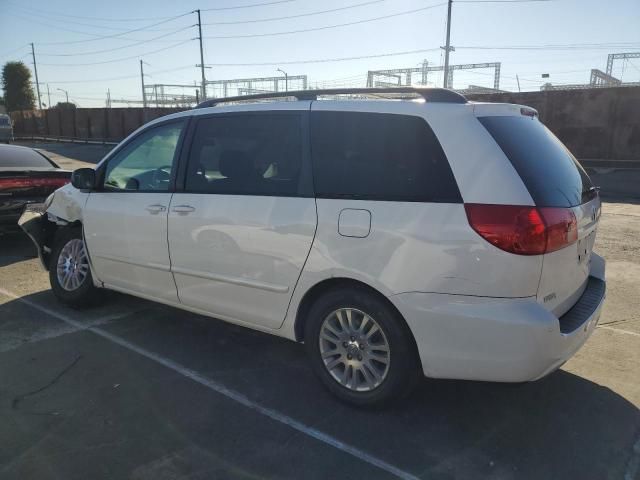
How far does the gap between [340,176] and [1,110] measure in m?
75.1

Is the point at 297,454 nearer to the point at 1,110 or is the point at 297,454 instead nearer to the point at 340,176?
the point at 340,176

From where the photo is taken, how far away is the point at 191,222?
3.75 meters

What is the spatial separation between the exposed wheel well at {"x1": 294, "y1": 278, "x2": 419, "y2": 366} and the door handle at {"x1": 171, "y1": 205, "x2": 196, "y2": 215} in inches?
42.7

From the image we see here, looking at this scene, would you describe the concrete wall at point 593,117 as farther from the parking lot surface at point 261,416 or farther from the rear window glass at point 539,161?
the rear window glass at point 539,161

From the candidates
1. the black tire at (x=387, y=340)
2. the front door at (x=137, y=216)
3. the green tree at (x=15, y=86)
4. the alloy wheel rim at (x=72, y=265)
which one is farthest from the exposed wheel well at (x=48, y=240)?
the green tree at (x=15, y=86)

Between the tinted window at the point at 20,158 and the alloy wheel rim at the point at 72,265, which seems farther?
the tinted window at the point at 20,158

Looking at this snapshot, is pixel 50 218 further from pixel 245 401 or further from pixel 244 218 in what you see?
pixel 245 401

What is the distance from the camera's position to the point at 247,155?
362cm

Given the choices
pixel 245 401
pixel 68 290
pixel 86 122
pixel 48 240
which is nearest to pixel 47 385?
pixel 245 401

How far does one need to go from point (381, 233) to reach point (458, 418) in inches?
48.4

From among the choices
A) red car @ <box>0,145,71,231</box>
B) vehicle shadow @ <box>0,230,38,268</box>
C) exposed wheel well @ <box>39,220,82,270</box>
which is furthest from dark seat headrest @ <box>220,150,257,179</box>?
red car @ <box>0,145,71,231</box>

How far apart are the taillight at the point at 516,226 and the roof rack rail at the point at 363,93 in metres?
0.75

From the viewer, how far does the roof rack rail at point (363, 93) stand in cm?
308

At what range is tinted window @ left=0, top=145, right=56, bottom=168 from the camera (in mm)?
7586
